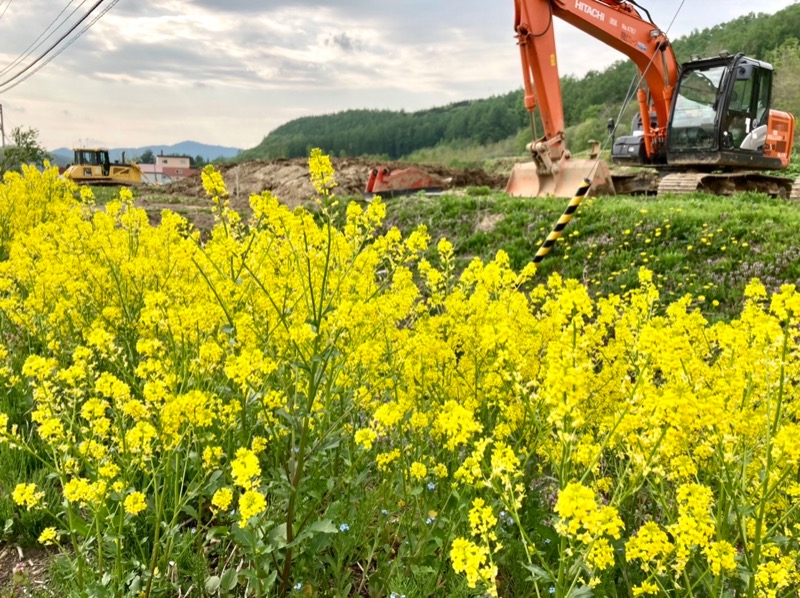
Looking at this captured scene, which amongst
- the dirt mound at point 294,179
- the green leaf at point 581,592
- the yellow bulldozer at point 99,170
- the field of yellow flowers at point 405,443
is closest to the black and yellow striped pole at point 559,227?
the field of yellow flowers at point 405,443

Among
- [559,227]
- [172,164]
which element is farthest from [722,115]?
[172,164]

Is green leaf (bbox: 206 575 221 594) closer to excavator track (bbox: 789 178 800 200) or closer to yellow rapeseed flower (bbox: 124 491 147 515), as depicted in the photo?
yellow rapeseed flower (bbox: 124 491 147 515)

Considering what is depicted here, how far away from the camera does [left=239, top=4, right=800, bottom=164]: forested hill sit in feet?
180

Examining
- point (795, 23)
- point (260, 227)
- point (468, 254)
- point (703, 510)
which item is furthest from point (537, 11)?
point (795, 23)

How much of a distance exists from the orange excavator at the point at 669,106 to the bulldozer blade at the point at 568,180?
0.02 m

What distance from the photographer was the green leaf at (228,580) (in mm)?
2395

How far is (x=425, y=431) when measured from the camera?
2941 millimetres

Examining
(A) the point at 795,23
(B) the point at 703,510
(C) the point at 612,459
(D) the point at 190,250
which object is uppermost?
(A) the point at 795,23

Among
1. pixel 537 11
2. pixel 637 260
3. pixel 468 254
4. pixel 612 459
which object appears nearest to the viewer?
pixel 612 459

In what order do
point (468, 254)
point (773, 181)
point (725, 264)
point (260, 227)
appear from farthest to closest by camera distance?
point (773, 181) → point (468, 254) → point (725, 264) → point (260, 227)

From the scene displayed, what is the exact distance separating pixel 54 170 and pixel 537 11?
28.2 feet

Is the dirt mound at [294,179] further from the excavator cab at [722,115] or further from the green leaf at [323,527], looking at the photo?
the green leaf at [323,527]

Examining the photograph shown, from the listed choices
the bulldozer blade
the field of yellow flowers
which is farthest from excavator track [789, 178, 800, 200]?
the field of yellow flowers

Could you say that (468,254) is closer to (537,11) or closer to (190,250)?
(537,11)
